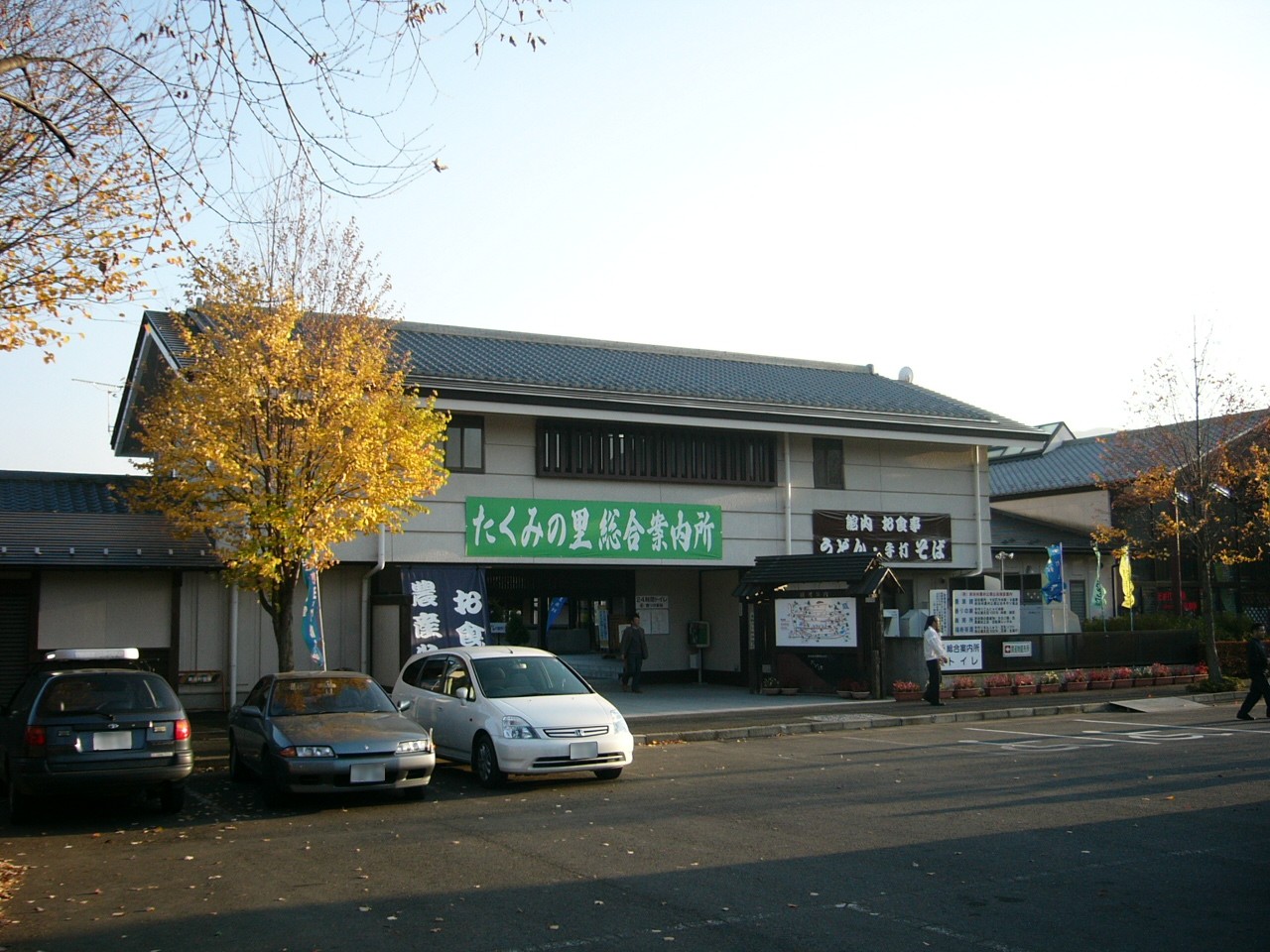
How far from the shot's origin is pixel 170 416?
1636 centimetres

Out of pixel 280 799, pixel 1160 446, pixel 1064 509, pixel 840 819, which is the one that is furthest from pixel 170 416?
pixel 1064 509

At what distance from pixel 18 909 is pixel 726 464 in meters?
18.5

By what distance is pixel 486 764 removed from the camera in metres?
13.2

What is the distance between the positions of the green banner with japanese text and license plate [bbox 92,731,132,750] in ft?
35.2

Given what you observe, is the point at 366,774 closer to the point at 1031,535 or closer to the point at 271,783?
the point at 271,783

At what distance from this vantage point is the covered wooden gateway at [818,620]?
22781 mm

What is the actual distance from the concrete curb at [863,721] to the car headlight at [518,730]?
4.70 meters

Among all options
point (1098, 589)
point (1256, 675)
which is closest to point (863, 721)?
point (1256, 675)

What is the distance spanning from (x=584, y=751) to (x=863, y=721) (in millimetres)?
7988

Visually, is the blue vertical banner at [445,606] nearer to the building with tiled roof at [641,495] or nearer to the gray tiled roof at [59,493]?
the building with tiled roof at [641,495]

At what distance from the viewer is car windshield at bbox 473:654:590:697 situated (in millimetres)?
14055

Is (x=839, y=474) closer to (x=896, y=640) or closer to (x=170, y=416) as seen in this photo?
(x=896, y=640)

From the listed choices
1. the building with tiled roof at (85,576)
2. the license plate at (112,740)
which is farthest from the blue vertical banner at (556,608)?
the license plate at (112,740)

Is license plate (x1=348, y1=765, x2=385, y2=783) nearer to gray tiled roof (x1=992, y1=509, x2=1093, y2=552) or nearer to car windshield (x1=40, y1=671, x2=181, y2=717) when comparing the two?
car windshield (x1=40, y1=671, x2=181, y2=717)
